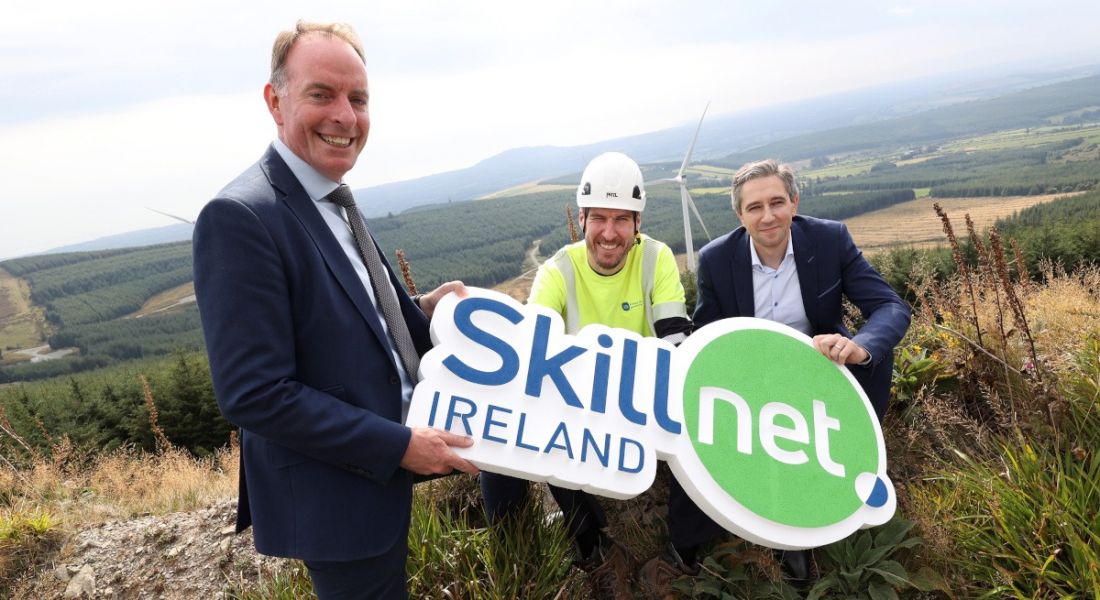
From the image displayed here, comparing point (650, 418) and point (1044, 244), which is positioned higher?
point (650, 418)

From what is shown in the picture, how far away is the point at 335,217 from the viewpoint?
2.98m

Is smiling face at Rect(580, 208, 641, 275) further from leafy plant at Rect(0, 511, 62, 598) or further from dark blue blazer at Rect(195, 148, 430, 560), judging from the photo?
leafy plant at Rect(0, 511, 62, 598)

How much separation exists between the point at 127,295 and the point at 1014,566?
205932mm

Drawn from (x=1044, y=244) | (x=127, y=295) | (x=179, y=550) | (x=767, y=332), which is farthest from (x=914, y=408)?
(x=127, y=295)

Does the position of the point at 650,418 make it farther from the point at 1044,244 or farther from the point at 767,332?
the point at 1044,244

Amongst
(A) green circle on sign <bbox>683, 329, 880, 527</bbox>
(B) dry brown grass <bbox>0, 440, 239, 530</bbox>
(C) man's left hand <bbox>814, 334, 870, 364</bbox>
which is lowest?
(B) dry brown grass <bbox>0, 440, 239, 530</bbox>

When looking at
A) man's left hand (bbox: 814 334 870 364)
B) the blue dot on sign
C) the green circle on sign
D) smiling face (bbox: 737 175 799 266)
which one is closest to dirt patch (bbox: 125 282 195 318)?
smiling face (bbox: 737 175 799 266)

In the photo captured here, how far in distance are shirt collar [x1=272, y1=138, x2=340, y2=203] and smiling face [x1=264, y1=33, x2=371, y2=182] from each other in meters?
0.03

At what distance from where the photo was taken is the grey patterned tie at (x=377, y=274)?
3037mm

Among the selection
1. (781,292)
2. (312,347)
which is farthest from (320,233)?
(781,292)

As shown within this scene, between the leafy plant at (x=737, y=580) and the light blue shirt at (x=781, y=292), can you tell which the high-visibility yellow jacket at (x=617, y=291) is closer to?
the light blue shirt at (x=781, y=292)

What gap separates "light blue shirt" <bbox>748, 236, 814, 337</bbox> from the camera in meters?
4.64

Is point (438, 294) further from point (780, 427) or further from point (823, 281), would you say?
point (823, 281)

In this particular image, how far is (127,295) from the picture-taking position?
16700 centimetres
